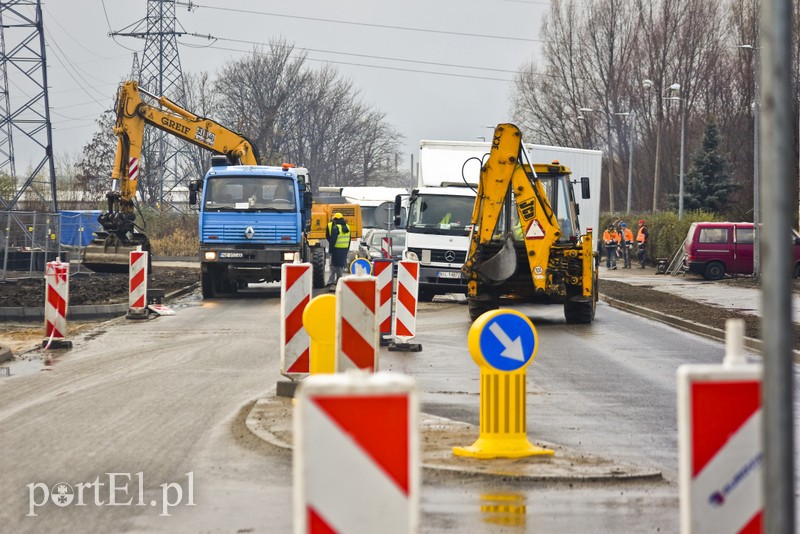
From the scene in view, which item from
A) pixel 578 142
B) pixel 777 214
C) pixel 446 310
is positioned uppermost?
pixel 578 142

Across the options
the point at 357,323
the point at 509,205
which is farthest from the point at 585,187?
the point at 357,323

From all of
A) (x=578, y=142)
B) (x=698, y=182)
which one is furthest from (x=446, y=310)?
(x=578, y=142)

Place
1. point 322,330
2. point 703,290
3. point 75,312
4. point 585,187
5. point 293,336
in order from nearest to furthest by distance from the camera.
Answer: point 322,330 < point 293,336 < point 75,312 < point 585,187 < point 703,290

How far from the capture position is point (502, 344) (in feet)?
28.5

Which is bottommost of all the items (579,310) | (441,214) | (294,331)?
(579,310)

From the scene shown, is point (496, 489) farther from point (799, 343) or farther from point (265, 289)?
point (265, 289)

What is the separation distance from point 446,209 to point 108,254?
26.2ft

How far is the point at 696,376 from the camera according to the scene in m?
4.12

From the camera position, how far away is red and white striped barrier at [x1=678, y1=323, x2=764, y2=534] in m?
4.08

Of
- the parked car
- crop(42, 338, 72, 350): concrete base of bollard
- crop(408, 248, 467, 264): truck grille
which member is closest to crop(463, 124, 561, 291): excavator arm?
crop(408, 248, 467, 264): truck grille

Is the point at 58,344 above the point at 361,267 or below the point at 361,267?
below

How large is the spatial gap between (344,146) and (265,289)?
67.3m

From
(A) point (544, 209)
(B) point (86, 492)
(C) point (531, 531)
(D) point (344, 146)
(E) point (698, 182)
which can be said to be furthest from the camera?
(D) point (344, 146)

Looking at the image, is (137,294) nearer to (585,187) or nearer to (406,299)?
(406,299)
